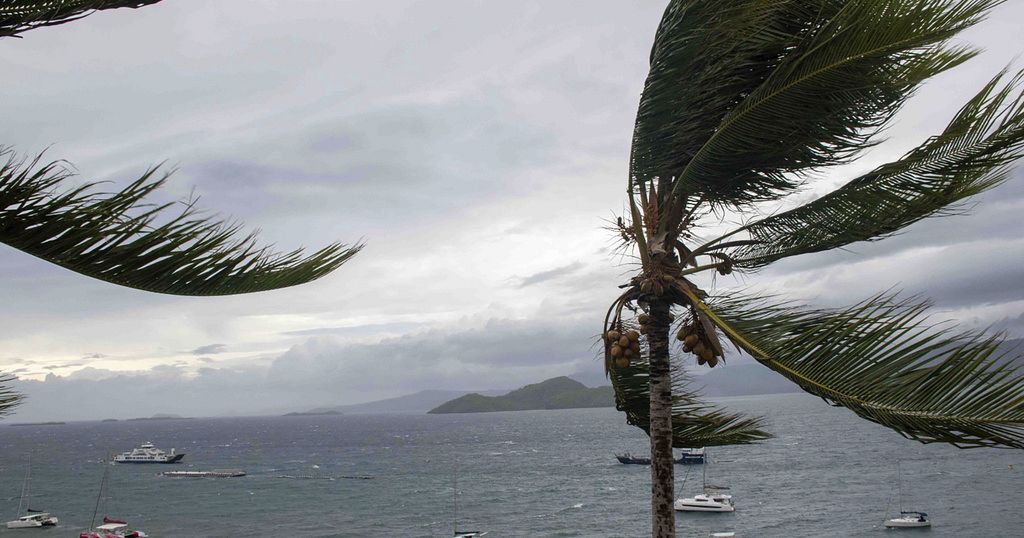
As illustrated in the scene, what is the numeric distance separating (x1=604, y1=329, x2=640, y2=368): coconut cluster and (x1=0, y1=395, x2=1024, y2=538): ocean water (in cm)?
3481

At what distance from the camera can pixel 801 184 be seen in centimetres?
678

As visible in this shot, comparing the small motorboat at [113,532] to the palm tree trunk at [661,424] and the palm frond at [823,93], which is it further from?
the palm frond at [823,93]

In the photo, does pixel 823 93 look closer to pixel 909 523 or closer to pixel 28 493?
pixel 909 523

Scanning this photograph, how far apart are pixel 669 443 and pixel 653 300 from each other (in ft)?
4.10

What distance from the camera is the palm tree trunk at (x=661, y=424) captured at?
6.43 m

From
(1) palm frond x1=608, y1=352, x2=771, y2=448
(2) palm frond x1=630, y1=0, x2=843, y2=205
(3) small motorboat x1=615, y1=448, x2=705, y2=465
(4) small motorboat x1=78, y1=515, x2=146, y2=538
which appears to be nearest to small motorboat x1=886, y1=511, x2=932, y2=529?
(3) small motorboat x1=615, y1=448, x2=705, y2=465

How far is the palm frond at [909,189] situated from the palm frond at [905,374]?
124 centimetres

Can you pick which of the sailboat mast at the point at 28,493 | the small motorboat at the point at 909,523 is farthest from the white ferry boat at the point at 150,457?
the small motorboat at the point at 909,523

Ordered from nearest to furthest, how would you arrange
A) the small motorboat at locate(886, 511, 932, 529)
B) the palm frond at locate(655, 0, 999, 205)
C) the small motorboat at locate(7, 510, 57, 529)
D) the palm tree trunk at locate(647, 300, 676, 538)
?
the palm frond at locate(655, 0, 999, 205), the palm tree trunk at locate(647, 300, 676, 538), the small motorboat at locate(886, 511, 932, 529), the small motorboat at locate(7, 510, 57, 529)

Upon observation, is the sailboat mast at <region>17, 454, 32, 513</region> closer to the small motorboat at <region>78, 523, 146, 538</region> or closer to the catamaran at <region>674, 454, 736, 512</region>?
the small motorboat at <region>78, 523, 146, 538</region>

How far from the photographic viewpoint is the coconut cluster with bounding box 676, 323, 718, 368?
20.5ft

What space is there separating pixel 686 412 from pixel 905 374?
3881 mm

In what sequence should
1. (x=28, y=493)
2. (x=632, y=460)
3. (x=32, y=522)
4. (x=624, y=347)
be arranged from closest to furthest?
(x=624, y=347) → (x=32, y=522) → (x=28, y=493) → (x=632, y=460)

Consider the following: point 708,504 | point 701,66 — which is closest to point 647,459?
point 708,504
